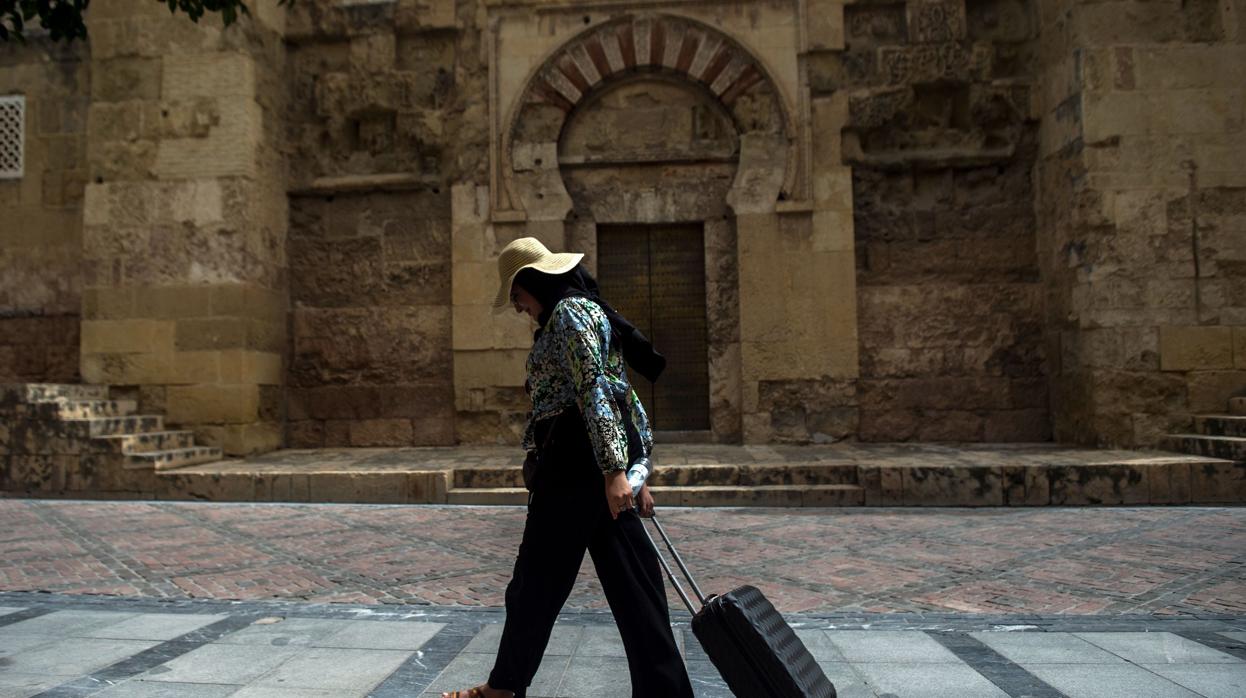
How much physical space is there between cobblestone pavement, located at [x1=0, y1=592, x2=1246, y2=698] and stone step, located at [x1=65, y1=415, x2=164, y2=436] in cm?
467

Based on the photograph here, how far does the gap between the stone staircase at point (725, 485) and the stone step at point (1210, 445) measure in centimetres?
330

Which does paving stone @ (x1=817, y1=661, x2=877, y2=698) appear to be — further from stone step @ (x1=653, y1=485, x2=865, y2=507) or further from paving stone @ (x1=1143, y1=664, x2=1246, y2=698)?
stone step @ (x1=653, y1=485, x2=865, y2=507)

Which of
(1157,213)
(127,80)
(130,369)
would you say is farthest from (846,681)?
(127,80)

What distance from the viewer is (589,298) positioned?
2746mm

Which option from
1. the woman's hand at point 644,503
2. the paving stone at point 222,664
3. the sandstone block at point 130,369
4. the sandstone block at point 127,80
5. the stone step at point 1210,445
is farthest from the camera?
the sandstone block at point 127,80

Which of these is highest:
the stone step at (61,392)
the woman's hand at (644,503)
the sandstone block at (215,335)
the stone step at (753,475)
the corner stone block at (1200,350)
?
the sandstone block at (215,335)

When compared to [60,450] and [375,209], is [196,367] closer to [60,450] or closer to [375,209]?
[60,450]

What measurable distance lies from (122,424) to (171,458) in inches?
29.6

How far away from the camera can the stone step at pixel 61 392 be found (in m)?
8.24

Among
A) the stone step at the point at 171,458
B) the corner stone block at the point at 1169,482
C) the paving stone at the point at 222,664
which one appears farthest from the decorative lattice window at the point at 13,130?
the corner stone block at the point at 1169,482

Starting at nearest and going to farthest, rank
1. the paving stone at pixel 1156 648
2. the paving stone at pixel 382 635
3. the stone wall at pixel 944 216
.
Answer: the paving stone at pixel 1156 648 < the paving stone at pixel 382 635 < the stone wall at pixel 944 216

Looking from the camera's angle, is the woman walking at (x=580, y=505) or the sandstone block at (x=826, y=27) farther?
the sandstone block at (x=826, y=27)

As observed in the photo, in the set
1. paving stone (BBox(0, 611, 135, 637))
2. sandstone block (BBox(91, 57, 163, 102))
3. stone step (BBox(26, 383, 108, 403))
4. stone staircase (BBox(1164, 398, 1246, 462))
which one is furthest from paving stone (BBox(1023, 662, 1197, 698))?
sandstone block (BBox(91, 57, 163, 102))

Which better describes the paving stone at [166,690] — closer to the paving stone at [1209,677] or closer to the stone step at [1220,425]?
the paving stone at [1209,677]
